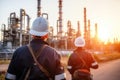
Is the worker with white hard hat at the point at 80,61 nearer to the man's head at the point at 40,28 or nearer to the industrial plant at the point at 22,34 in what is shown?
the man's head at the point at 40,28

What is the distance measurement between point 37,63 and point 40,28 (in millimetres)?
538

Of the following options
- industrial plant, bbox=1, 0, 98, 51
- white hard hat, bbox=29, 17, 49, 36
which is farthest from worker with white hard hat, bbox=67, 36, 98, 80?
industrial plant, bbox=1, 0, 98, 51

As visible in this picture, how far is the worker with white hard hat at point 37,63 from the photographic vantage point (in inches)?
183

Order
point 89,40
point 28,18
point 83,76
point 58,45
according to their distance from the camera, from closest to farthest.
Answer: point 83,76
point 28,18
point 58,45
point 89,40

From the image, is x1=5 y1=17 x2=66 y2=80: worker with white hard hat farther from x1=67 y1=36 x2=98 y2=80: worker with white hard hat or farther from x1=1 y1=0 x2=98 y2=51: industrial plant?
x1=1 y1=0 x2=98 y2=51: industrial plant

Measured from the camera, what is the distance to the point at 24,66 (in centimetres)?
471

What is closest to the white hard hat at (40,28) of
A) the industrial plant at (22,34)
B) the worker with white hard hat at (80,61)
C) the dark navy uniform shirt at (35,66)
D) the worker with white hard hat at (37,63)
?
the worker with white hard hat at (37,63)

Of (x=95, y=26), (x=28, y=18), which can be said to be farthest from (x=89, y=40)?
(x=28, y=18)

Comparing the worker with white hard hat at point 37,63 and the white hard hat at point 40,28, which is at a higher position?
the white hard hat at point 40,28

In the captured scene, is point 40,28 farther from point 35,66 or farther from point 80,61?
point 80,61

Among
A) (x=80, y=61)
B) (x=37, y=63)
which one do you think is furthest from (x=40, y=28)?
(x=80, y=61)

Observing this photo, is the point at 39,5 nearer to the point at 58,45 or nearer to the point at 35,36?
the point at 58,45

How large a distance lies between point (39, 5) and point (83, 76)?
54.5 metres

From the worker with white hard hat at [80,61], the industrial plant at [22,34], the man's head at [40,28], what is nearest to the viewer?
the man's head at [40,28]
